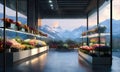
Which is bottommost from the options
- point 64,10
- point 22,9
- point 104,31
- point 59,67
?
point 59,67

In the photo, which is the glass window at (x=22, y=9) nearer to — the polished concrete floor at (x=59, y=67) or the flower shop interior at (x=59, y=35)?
the flower shop interior at (x=59, y=35)

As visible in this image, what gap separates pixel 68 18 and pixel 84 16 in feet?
6.72

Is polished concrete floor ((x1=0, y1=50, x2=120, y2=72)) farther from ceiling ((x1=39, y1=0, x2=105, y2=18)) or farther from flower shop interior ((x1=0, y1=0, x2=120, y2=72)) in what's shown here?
ceiling ((x1=39, y1=0, x2=105, y2=18))

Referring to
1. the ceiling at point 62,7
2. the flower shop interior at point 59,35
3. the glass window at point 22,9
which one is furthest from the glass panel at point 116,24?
the glass window at point 22,9

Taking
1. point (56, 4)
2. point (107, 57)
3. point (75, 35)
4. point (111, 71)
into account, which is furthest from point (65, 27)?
point (111, 71)

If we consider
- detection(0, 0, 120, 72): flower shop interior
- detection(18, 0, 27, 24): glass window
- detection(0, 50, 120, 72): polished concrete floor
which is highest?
detection(18, 0, 27, 24): glass window

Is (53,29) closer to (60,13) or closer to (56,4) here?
(60,13)

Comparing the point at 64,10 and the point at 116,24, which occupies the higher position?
the point at 64,10

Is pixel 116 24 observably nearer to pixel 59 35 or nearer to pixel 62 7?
pixel 62 7

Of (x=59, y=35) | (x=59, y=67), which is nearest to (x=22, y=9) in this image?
(x=59, y=35)

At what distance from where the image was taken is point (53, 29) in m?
32.5

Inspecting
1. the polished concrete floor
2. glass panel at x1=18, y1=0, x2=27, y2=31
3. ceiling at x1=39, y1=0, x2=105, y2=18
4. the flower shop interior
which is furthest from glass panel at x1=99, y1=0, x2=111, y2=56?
glass panel at x1=18, y1=0, x2=27, y2=31

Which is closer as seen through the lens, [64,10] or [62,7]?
[62,7]

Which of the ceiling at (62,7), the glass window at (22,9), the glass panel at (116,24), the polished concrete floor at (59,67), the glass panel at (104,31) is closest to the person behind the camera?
the polished concrete floor at (59,67)
